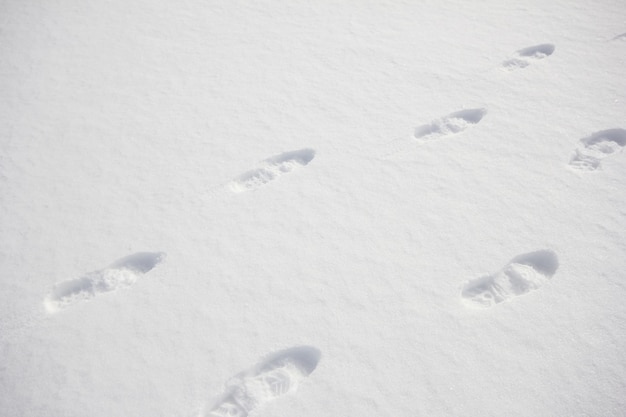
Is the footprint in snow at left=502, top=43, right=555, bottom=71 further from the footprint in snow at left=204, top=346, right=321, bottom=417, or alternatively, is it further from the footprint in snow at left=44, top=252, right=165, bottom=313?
the footprint in snow at left=44, top=252, right=165, bottom=313

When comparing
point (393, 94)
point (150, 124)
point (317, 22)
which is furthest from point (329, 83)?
point (150, 124)

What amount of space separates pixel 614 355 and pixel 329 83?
1.51 m

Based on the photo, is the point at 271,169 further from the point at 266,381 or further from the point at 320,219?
the point at 266,381

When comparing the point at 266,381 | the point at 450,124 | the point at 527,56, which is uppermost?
the point at 527,56

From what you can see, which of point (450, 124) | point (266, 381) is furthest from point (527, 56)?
point (266, 381)

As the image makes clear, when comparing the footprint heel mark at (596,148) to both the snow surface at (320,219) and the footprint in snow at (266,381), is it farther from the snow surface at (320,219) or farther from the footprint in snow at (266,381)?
the footprint in snow at (266,381)

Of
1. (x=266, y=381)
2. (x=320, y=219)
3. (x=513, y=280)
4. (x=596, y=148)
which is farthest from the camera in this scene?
(x=596, y=148)

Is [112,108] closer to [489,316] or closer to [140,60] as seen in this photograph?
[140,60]

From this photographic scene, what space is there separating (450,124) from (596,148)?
53 cm

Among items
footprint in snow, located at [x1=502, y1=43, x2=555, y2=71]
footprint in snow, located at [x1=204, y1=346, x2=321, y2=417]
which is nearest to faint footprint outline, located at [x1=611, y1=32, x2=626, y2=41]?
footprint in snow, located at [x1=502, y1=43, x2=555, y2=71]

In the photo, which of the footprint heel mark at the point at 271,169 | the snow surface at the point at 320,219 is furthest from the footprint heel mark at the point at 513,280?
the footprint heel mark at the point at 271,169

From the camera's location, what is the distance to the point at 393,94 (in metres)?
1.89

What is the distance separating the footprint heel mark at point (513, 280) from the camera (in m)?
1.18

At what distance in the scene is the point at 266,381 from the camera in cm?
108
